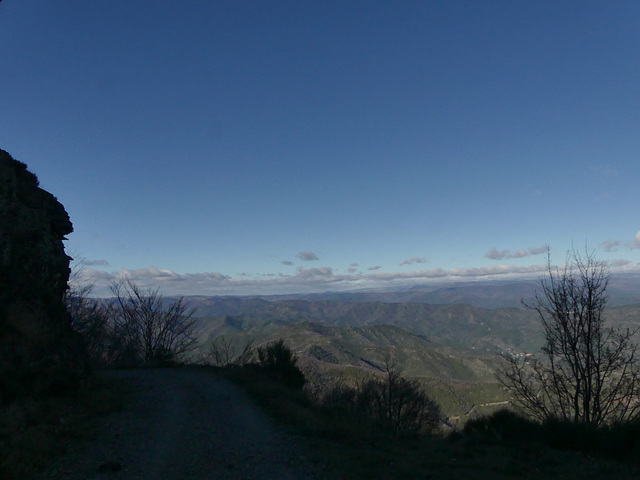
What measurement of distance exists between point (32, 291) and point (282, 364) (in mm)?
13500

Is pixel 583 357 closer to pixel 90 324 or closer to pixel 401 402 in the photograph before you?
pixel 401 402

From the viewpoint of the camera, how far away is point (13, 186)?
14.7 m

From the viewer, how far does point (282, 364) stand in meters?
21.2

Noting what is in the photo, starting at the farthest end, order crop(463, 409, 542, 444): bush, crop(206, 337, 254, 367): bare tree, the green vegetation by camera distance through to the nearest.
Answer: crop(206, 337, 254, 367): bare tree
crop(463, 409, 542, 444): bush
the green vegetation

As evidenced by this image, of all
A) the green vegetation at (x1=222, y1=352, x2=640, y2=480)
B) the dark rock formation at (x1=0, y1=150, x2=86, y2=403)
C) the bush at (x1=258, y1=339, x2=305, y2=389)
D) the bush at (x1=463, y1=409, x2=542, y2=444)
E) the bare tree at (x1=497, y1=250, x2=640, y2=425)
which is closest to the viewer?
the green vegetation at (x1=222, y1=352, x2=640, y2=480)

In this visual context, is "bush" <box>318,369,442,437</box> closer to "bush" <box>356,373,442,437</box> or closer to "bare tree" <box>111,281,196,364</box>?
"bush" <box>356,373,442,437</box>

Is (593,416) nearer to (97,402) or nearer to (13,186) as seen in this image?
(97,402)

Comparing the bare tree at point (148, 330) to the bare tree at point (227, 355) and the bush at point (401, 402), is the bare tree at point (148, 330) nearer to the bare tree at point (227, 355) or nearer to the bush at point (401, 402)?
the bare tree at point (227, 355)

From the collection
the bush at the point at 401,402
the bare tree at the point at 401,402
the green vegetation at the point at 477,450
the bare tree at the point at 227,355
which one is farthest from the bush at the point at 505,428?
the bare tree at the point at 227,355

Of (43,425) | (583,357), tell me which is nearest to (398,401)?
(583,357)

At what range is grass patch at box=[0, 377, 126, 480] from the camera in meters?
6.90

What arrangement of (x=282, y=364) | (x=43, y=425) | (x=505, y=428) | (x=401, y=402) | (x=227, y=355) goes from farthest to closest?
(x=227, y=355)
(x=401, y=402)
(x=282, y=364)
(x=505, y=428)
(x=43, y=425)

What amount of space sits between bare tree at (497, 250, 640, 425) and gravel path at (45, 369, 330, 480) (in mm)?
10471

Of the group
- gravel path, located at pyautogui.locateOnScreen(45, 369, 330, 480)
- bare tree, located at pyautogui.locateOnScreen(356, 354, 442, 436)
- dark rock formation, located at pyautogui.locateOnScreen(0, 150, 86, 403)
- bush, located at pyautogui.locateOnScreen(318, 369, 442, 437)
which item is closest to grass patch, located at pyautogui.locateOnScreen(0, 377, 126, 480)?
gravel path, located at pyautogui.locateOnScreen(45, 369, 330, 480)
